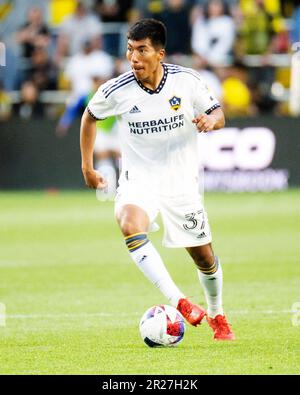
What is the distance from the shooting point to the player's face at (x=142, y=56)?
8516 millimetres

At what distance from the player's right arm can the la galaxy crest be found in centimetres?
58

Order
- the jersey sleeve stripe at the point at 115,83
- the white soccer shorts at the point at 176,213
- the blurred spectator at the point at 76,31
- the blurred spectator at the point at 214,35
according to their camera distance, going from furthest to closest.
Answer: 1. the blurred spectator at the point at 76,31
2. the blurred spectator at the point at 214,35
3. the jersey sleeve stripe at the point at 115,83
4. the white soccer shorts at the point at 176,213

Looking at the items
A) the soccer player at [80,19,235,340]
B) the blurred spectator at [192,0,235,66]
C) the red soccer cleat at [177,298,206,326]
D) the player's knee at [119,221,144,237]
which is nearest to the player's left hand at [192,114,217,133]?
the soccer player at [80,19,235,340]

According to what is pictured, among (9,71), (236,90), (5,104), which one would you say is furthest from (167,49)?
(5,104)

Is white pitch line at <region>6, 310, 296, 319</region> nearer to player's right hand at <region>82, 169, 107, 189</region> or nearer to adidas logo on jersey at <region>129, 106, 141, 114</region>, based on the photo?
player's right hand at <region>82, 169, 107, 189</region>

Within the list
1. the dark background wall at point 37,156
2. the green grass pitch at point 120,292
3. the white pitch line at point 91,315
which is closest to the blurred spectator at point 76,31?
the dark background wall at point 37,156

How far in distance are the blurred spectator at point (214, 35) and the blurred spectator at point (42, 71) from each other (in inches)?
120

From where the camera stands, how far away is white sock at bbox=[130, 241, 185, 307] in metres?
8.34

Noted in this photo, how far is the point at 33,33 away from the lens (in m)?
25.0

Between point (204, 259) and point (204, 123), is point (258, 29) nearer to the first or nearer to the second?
point (204, 259)

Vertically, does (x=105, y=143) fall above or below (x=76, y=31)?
below

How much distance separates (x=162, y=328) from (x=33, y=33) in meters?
17.4

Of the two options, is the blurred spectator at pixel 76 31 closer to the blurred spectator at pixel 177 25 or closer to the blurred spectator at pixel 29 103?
the blurred spectator at pixel 29 103

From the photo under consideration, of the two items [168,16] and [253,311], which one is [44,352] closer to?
[253,311]
